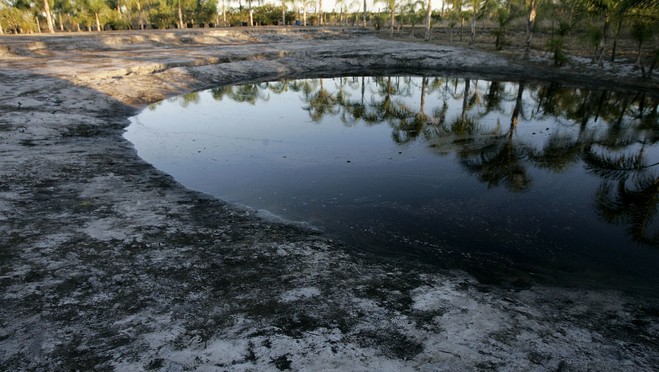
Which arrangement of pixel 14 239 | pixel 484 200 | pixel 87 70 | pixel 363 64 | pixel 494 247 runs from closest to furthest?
pixel 14 239 → pixel 494 247 → pixel 484 200 → pixel 87 70 → pixel 363 64

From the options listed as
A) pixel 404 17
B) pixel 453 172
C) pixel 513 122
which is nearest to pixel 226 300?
pixel 453 172

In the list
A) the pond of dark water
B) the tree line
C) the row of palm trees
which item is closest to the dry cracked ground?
the pond of dark water

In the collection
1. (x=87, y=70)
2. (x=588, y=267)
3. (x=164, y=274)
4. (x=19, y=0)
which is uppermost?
(x=19, y=0)

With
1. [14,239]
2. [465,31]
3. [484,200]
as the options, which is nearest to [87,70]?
[14,239]

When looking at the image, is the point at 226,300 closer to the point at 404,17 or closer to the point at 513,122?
the point at 513,122

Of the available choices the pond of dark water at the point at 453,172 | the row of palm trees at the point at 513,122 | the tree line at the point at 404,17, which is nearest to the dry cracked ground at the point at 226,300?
the pond of dark water at the point at 453,172

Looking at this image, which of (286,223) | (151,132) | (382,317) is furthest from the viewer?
(151,132)

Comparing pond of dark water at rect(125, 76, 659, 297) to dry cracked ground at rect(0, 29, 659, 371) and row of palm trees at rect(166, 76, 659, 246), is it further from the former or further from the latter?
dry cracked ground at rect(0, 29, 659, 371)

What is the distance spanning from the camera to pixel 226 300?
556 cm

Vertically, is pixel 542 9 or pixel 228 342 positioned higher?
pixel 542 9

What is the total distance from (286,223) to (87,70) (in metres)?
22.9

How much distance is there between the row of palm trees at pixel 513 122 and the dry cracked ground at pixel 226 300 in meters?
5.04

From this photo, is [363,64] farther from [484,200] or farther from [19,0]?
[19,0]

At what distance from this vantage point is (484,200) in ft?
33.5
